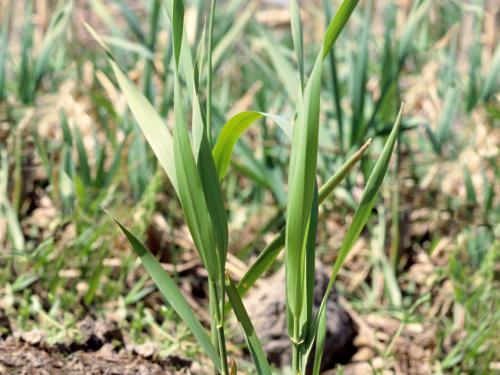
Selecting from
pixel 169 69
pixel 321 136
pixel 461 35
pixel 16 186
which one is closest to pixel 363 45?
pixel 321 136

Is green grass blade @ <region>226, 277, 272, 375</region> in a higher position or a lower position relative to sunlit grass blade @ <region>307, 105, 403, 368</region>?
lower

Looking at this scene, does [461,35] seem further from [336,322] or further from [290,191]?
[290,191]

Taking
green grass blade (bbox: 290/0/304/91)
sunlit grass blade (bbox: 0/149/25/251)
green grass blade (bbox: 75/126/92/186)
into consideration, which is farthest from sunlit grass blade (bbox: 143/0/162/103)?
green grass blade (bbox: 290/0/304/91)

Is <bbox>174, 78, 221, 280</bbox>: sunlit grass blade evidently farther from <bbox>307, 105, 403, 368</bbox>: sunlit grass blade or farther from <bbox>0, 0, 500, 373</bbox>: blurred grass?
<bbox>0, 0, 500, 373</bbox>: blurred grass

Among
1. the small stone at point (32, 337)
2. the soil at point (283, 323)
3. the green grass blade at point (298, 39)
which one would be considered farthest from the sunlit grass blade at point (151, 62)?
the green grass blade at point (298, 39)

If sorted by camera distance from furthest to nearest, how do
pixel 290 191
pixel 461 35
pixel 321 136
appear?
pixel 461 35 → pixel 321 136 → pixel 290 191

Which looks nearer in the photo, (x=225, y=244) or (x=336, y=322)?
(x=225, y=244)

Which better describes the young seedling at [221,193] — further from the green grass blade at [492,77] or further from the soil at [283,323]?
the green grass blade at [492,77]

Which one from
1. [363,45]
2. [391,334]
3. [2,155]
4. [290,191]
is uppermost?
[363,45]

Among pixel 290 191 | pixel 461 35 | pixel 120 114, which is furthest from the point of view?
pixel 461 35

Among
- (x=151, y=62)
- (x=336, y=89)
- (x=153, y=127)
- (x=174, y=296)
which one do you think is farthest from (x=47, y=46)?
(x=174, y=296)

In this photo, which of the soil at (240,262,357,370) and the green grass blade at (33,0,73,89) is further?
the green grass blade at (33,0,73,89)
